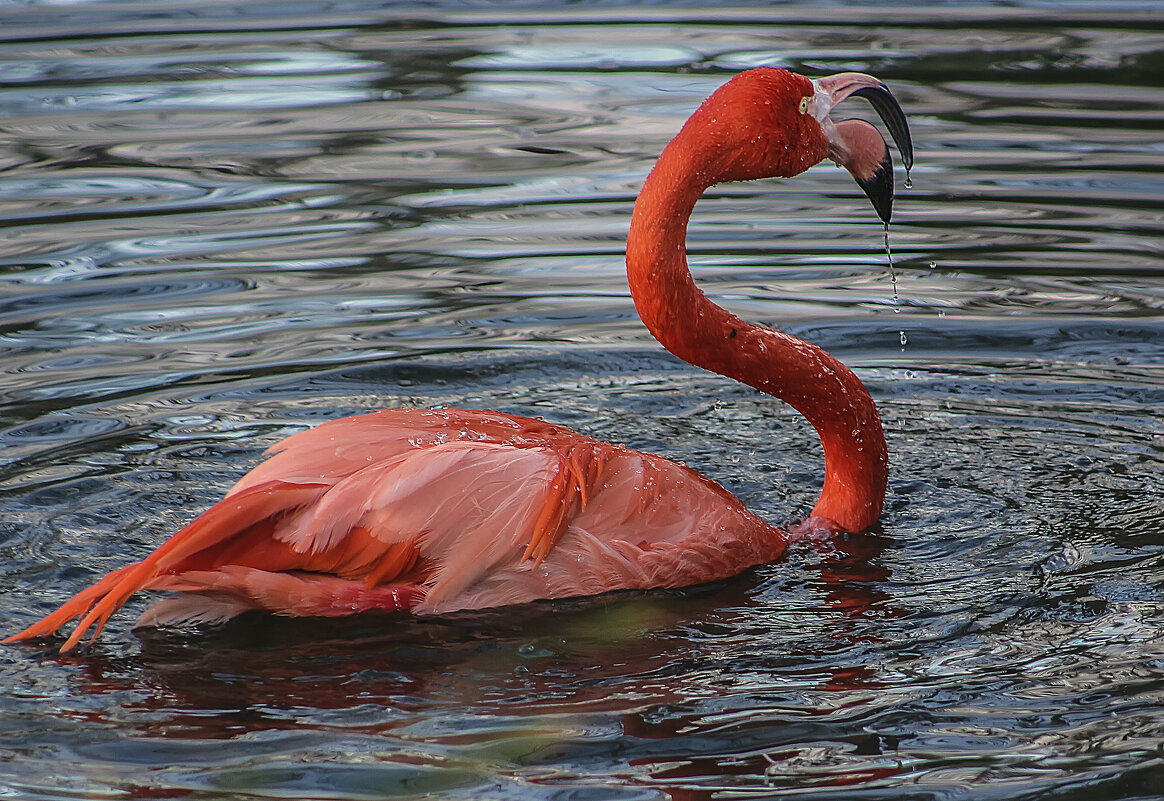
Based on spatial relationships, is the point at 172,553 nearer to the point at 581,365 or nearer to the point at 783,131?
the point at 783,131

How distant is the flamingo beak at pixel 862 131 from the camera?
458 centimetres

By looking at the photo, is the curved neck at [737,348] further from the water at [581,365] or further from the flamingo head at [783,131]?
the water at [581,365]

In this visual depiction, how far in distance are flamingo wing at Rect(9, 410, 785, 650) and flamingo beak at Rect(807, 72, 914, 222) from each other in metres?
1.16

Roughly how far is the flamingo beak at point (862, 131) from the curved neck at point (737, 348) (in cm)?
38

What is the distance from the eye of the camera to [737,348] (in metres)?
4.71

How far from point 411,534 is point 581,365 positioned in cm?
246

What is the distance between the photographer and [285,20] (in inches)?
460

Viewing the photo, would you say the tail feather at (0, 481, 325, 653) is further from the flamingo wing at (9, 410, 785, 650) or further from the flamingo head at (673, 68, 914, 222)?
the flamingo head at (673, 68, 914, 222)

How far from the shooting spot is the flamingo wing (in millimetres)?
4098

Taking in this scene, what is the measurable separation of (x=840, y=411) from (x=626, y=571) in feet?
3.21

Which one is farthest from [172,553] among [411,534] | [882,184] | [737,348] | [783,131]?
[882,184]

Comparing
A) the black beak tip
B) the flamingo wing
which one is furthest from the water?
the black beak tip

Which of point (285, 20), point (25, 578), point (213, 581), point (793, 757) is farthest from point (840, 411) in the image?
point (285, 20)

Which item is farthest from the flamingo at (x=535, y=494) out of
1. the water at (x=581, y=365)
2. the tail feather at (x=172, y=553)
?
the water at (x=581, y=365)
